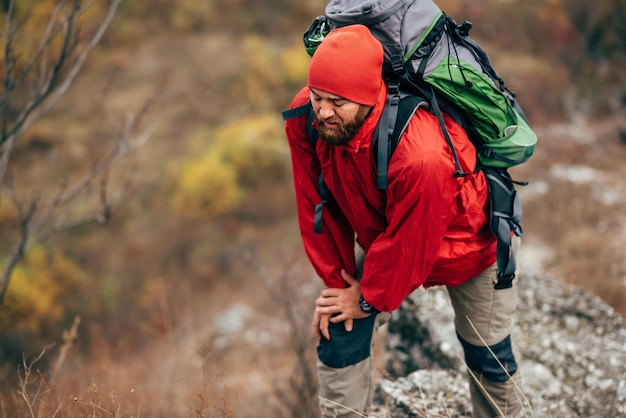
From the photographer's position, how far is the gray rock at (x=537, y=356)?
279cm

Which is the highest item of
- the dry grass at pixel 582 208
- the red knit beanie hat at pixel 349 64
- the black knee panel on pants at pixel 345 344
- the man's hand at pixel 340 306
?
the red knit beanie hat at pixel 349 64

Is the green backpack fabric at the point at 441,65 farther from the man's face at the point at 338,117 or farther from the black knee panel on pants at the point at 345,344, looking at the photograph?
the black knee panel on pants at the point at 345,344

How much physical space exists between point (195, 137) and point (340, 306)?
17.5m

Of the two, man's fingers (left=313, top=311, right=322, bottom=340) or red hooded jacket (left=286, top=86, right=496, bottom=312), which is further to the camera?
man's fingers (left=313, top=311, right=322, bottom=340)

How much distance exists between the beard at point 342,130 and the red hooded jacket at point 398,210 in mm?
25

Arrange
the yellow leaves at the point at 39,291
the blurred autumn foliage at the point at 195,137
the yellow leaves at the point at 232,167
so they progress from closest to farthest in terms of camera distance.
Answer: the yellow leaves at the point at 39,291 → the blurred autumn foliage at the point at 195,137 → the yellow leaves at the point at 232,167

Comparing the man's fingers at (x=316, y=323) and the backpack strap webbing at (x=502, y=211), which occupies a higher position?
the backpack strap webbing at (x=502, y=211)

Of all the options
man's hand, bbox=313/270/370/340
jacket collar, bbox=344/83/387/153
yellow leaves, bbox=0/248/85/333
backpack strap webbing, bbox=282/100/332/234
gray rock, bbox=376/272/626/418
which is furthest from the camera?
yellow leaves, bbox=0/248/85/333

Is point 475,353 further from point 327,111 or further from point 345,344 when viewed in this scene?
point 327,111

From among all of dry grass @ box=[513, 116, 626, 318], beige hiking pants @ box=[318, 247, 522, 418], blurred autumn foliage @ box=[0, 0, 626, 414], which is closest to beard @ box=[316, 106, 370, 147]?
beige hiking pants @ box=[318, 247, 522, 418]

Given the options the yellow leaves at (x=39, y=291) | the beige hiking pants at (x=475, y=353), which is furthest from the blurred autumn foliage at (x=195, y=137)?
the beige hiking pants at (x=475, y=353)

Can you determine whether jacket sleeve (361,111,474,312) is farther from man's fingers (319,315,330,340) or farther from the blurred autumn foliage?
the blurred autumn foliage

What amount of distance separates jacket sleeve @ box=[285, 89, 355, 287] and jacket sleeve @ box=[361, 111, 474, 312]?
267mm

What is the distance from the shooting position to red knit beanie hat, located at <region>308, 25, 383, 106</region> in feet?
5.48
